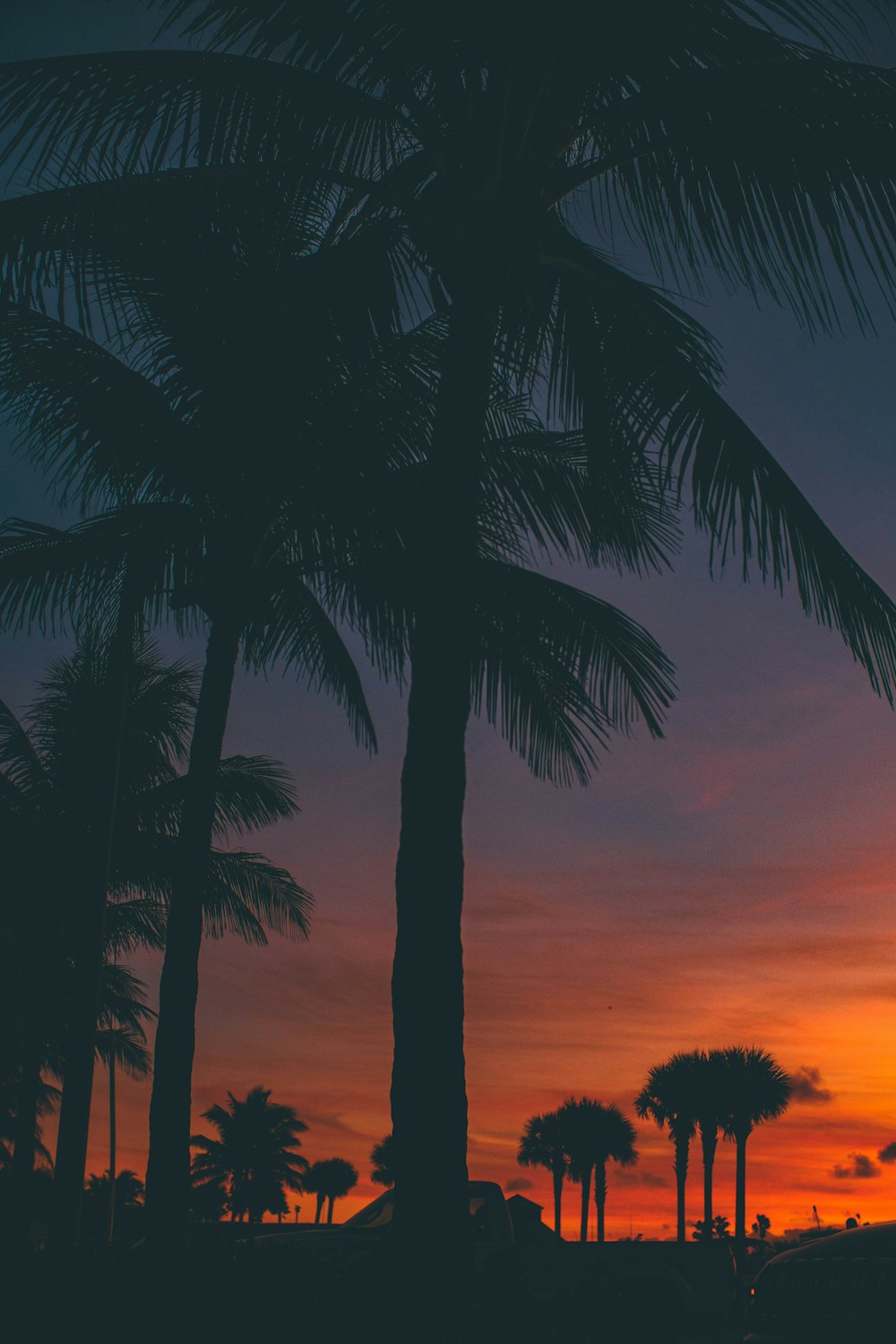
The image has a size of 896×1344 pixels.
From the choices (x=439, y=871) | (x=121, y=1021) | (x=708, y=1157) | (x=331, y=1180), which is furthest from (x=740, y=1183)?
(x=331, y=1180)

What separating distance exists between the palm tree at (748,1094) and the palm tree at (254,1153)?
4020 cm

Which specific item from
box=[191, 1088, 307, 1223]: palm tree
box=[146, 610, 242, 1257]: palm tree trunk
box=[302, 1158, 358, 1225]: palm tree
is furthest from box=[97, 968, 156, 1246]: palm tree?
box=[302, 1158, 358, 1225]: palm tree

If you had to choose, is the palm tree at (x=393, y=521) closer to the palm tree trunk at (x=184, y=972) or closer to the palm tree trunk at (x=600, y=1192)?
the palm tree trunk at (x=184, y=972)

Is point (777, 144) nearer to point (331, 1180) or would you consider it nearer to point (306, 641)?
point (306, 641)

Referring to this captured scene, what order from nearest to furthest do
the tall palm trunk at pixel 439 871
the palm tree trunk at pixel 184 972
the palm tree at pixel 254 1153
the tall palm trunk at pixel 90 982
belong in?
the tall palm trunk at pixel 439 871 < the palm tree trunk at pixel 184 972 < the tall palm trunk at pixel 90 982 < the palm tree at pixel 254 1153

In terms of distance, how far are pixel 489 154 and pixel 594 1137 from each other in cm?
6025

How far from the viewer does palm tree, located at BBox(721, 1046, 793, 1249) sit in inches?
1845

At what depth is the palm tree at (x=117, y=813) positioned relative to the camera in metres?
20.8

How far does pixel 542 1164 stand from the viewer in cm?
6656

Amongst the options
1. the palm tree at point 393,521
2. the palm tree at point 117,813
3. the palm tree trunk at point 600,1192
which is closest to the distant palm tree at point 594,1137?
the palm tree trunk at point 600,1192

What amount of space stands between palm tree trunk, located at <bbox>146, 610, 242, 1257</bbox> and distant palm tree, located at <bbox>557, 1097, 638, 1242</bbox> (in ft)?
180

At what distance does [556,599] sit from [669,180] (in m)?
4.31

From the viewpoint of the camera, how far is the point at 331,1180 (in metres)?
103

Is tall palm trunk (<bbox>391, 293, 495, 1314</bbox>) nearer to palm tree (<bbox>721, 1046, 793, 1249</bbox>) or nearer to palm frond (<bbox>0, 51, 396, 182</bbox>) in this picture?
palm frond (<bbox>0, 51, 396, 182</bbox>)
